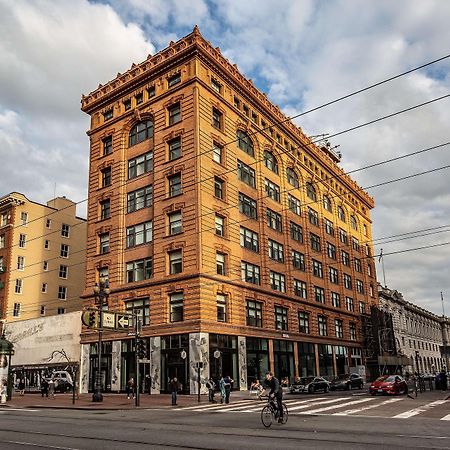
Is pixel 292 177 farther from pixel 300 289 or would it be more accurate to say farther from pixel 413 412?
pixel 413 412

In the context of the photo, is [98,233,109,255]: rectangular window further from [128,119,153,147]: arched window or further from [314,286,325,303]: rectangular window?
[314,286,325,303]: rectangular window

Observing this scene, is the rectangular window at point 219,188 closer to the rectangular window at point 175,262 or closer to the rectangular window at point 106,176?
the rectangular window at point 175,262

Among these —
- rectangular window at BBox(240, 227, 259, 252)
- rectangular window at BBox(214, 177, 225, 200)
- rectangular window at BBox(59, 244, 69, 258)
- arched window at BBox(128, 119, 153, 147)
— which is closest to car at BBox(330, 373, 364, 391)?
rectangular window at BBox(240, 227, 259, 252)

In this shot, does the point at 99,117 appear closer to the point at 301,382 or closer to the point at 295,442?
the point at 301,382

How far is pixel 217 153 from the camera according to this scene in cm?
4381

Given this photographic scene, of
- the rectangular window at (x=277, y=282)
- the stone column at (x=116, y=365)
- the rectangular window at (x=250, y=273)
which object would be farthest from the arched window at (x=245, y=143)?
the stone column at (x=116, y=365)

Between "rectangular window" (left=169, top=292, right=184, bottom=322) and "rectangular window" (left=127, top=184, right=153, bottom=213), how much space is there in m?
8.94

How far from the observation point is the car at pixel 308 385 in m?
38.2

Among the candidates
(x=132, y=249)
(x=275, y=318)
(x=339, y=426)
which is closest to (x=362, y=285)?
(x=275, y=318)

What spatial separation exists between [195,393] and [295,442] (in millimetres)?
24082

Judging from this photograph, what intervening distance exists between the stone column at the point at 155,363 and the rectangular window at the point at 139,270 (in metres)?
5.43

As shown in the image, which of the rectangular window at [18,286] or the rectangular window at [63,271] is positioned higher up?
the rectangular window at [63,271]

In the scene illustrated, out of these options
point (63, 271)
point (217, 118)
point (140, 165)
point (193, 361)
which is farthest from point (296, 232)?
point (63, 271)

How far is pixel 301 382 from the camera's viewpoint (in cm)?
3875
